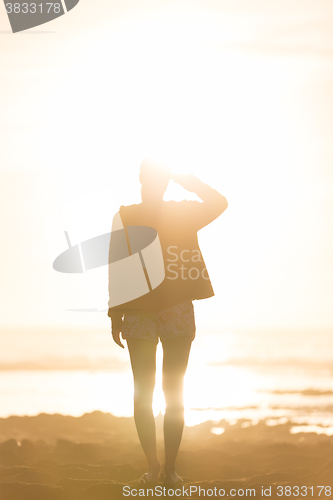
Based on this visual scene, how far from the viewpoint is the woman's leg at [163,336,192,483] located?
11.8 ft

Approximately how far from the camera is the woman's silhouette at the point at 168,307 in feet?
11.7

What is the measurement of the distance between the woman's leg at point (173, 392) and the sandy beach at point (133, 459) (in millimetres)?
249

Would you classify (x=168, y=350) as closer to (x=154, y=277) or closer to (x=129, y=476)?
(x=154, y=277)

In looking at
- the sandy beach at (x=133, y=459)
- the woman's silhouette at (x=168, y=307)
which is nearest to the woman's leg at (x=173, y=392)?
the woman's silhouette at (x=168, y=307)

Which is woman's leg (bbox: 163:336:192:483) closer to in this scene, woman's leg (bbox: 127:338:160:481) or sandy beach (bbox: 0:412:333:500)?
woman's leg (bbox: 127:338:160:481)

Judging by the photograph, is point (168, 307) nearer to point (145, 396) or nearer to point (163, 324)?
point (163, 324)

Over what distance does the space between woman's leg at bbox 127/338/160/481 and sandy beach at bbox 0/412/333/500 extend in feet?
0.71

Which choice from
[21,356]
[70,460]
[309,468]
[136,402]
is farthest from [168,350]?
[21,356]

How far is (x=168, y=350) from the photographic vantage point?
361 centimetres

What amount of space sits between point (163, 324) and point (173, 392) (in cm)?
46

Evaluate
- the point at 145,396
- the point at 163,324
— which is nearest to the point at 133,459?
the point at 145,396

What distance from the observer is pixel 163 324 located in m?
3.57

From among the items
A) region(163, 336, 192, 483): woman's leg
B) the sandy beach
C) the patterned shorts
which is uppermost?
the patterned shorts

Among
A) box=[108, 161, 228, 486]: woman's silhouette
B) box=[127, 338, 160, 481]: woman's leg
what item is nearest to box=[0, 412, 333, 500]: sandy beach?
box=[127, 338, 160, 481]: woman's leg
